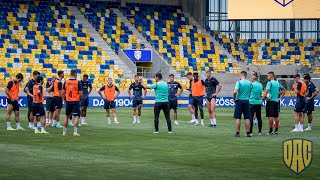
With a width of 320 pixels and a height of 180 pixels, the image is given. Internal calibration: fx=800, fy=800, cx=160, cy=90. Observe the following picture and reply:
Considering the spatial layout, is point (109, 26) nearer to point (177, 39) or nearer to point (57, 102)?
point (177, 39)

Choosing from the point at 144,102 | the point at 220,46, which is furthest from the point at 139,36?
the point at 144,102

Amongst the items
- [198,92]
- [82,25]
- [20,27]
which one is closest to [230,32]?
[82,25]

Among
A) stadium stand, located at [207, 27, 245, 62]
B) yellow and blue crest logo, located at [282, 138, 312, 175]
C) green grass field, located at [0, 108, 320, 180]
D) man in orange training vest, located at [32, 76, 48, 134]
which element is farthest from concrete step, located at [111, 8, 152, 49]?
yellow and blue crest logo, located at [282, 138, 312, 175]

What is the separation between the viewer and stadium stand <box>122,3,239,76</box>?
6700cm

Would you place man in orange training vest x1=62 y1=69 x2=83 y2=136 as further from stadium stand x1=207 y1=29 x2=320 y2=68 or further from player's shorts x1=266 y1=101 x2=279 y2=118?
stadium stand x1=207 y1=29 x2=320 y2=68

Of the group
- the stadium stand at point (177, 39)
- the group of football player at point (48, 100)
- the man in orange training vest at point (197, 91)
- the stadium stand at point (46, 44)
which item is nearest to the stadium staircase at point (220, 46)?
the stadium stand at point (177, 39)

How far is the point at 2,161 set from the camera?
17.7m

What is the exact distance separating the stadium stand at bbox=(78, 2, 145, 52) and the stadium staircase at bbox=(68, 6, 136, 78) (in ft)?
1.77

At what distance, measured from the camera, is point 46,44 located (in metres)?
62.2

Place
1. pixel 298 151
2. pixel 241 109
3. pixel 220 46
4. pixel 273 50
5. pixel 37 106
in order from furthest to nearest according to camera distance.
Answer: pixel 273 50
pixel 220 46
pixel 37 106
pixel 241 109
pixel 298 151

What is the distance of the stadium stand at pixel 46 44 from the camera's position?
59219 millimetres

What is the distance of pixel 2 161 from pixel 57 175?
9.63 ft

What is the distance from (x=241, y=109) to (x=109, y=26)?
42.5 metres

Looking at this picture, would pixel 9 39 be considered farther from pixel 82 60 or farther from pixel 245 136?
pixel 245 136
